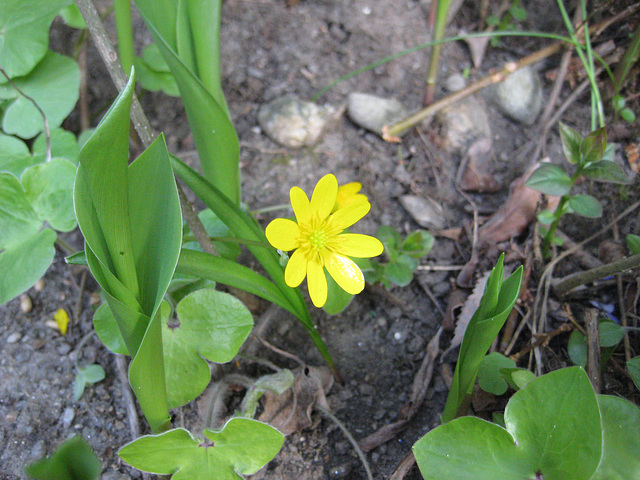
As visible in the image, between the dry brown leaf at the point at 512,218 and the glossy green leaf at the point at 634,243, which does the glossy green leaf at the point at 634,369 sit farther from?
the dry brown leaf at the point at 512,218

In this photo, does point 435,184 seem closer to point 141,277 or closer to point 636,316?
point 636,316

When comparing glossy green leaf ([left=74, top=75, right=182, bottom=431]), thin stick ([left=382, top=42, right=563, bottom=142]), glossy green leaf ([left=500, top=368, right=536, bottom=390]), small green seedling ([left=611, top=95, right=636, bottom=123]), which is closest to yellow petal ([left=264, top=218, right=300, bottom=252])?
glossy green leaf ([left=74, top=75, right=182, bottom=431])

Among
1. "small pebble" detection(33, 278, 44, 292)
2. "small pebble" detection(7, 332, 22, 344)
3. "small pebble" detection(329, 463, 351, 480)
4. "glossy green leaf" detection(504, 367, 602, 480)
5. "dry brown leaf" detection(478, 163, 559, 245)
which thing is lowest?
"small pebble" detection(329, 463, 351, 480)

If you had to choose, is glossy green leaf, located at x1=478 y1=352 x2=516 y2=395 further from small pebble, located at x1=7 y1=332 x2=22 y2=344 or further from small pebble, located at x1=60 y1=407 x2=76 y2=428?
small pebble, located at x1=7 y1=332 x2=22 y2=344

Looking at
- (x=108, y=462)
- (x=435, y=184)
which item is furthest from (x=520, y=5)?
(x=108, y=462)

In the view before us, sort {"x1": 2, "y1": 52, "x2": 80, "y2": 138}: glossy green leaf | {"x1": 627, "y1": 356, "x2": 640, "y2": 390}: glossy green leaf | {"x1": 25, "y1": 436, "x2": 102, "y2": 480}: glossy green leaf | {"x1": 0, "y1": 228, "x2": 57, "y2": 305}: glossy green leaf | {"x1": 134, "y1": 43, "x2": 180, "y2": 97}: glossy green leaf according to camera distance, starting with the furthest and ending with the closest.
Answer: {"x1": 134, "y1": 43, "x2": 180, "y2": 97}: glossy green leaf → {"x1": 2, "y1": 52, "x2": 80, "y2": 138}: glossy green leaf → {"x1": 0, "y1": 228, "x2": 57, "y2": 305}: glossy green leaf → {"x1": 627, "y1": 356, "x2": 640, "y2": 390}: glossy green leaf → {"x1": 25, "y1": 436, "x2": 102, "y2": 480}: glossy green leaf

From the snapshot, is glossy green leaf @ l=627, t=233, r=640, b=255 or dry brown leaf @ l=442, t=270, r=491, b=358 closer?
glossy green leaf @ l=627, t=233, r=640, b=255
